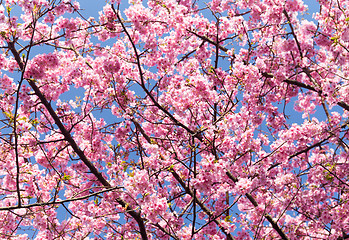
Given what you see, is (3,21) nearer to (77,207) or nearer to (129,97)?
(129,97)

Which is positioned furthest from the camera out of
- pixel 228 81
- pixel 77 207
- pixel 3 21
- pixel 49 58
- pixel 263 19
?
pixel 77 207

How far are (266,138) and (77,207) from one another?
4985 mm

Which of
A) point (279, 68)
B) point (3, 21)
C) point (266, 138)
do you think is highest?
point (279, 68)

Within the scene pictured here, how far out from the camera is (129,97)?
695 cm

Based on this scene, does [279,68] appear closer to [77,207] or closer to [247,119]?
[247,119]

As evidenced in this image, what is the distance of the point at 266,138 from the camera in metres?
7.66

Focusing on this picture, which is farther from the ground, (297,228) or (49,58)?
(49,58)

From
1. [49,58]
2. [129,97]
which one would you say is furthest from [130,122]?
[49,58]

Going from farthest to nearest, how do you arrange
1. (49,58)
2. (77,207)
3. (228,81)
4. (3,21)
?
1. (77,207)
2. (228,81)
3. (49,58)
4. (3,21)

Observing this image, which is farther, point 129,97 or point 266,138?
point 266,138

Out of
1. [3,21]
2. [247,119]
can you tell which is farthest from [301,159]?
[3,21]

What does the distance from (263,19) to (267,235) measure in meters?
5.07

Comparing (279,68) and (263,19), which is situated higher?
(263,19)

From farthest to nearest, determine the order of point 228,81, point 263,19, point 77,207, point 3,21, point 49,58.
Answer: point 77,207, point 263,19, point 228,81, point 49,58, point 3,21
